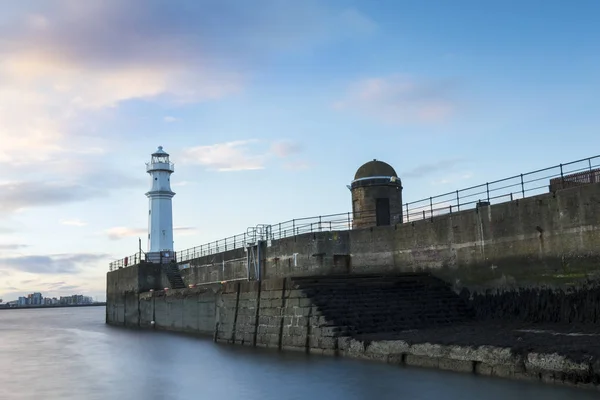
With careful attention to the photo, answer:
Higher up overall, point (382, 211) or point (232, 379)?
point (382, 211)

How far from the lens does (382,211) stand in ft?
99.3

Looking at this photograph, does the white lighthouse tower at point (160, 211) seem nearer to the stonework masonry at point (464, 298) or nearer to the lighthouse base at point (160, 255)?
the lighthouse base at point (160, 255)

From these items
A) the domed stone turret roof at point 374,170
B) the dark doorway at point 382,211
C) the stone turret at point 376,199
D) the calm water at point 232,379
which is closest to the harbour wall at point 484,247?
the stone turret at point 376,199

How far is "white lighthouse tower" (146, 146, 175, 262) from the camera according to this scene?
46375 mm

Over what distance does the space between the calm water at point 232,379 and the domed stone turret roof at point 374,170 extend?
1290 centimetres

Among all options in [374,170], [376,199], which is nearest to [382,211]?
[376,199]

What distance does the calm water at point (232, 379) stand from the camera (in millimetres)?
11211

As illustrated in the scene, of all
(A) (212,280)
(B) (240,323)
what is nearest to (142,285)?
(A) (212,280)

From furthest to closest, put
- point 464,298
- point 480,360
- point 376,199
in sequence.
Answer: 1. point 376,199
2. point 464,298
3. point 480,360

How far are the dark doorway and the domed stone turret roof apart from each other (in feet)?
4.83

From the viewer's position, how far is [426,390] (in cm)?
1127

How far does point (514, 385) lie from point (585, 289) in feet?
21.0

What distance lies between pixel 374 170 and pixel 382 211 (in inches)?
85.9

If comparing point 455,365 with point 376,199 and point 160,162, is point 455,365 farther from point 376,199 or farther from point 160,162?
point 160,162
